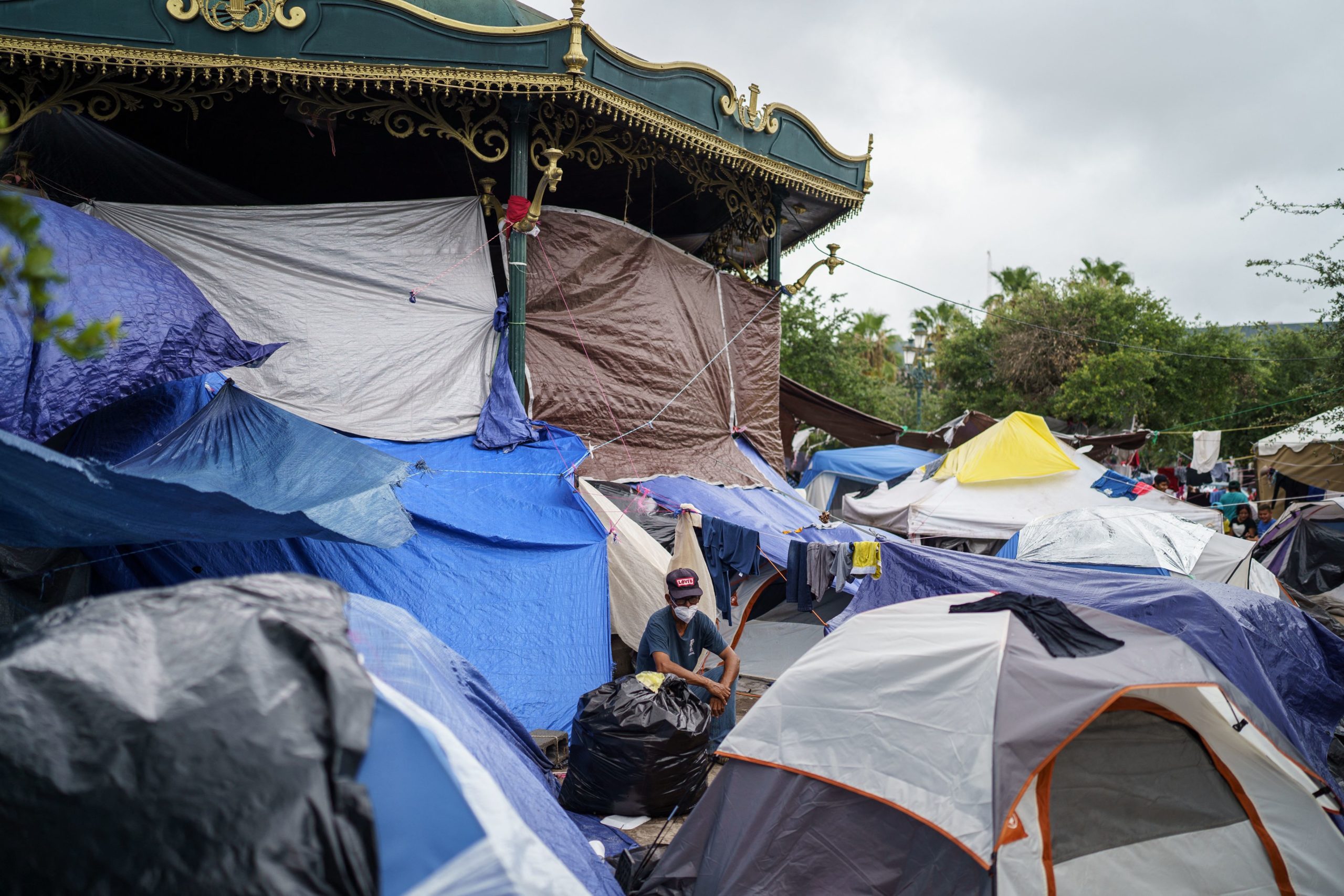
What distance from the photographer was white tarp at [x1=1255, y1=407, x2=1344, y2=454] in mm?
18500

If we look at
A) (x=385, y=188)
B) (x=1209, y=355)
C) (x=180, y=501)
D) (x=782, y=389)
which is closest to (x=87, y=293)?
(x=180, y=501)

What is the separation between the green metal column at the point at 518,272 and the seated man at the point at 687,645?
417cm

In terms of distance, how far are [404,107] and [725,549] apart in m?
5.77

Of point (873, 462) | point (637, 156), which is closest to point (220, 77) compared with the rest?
point (637, 156)

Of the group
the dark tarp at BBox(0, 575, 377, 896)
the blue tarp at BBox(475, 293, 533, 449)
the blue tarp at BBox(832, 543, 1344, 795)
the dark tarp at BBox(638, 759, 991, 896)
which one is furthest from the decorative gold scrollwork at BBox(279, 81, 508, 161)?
the dark tarp at BBox(0, 575, 377, 896)

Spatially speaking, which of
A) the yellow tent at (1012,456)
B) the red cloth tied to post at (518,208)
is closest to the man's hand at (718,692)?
the red cloth tied to post at (518,208)

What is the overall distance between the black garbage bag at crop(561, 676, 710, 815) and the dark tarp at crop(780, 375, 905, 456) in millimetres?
11486

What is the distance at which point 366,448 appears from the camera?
6574mm

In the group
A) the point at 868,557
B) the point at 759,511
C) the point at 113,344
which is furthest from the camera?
the point at 759,511

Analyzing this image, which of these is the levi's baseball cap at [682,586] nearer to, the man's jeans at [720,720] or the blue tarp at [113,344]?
the man's jeans at [720,720]

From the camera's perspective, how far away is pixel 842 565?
8.75m

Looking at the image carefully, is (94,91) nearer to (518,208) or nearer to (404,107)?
(404,107)

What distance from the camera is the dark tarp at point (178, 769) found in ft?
6.37

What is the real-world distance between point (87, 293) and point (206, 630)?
5.31m
